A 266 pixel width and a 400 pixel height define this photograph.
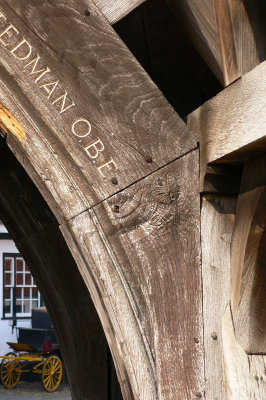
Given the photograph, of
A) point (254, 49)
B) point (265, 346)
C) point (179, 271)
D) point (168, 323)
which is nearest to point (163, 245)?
point (179, 271)

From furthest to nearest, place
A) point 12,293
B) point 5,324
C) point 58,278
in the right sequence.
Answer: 1. point 12,293
2. point 5,324
3. point 58,278

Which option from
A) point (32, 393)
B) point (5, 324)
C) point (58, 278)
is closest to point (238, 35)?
point (58, 278)

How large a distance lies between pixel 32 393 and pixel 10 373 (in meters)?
0.77

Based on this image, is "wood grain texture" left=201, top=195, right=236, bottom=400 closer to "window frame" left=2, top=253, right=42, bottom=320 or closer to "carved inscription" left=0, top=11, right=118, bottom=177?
"carved inscription" left=0, top=11, right=118, bottom=177

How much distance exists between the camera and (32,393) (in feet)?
39.1

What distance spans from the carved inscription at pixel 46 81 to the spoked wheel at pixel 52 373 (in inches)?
426

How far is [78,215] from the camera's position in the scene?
1.73m

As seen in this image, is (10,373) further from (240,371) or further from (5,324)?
(240,371)

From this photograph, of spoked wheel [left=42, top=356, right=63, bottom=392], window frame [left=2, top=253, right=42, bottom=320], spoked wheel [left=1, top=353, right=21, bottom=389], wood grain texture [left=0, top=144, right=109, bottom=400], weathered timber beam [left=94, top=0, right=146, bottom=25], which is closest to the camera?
weathered timber beam [left=94, top=0, right=146, bottom=25]

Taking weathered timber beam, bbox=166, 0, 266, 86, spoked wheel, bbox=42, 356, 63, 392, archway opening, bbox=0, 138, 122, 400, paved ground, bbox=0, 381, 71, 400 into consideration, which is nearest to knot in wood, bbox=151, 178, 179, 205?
weathered timber beam, bbox=166, 0, 266, 86

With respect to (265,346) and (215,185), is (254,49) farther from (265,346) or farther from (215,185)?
(265,346)

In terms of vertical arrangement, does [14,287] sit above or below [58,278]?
above

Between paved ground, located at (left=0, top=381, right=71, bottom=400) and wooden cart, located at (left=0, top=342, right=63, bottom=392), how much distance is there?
0.15m

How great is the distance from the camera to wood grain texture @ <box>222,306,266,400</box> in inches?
66.9
